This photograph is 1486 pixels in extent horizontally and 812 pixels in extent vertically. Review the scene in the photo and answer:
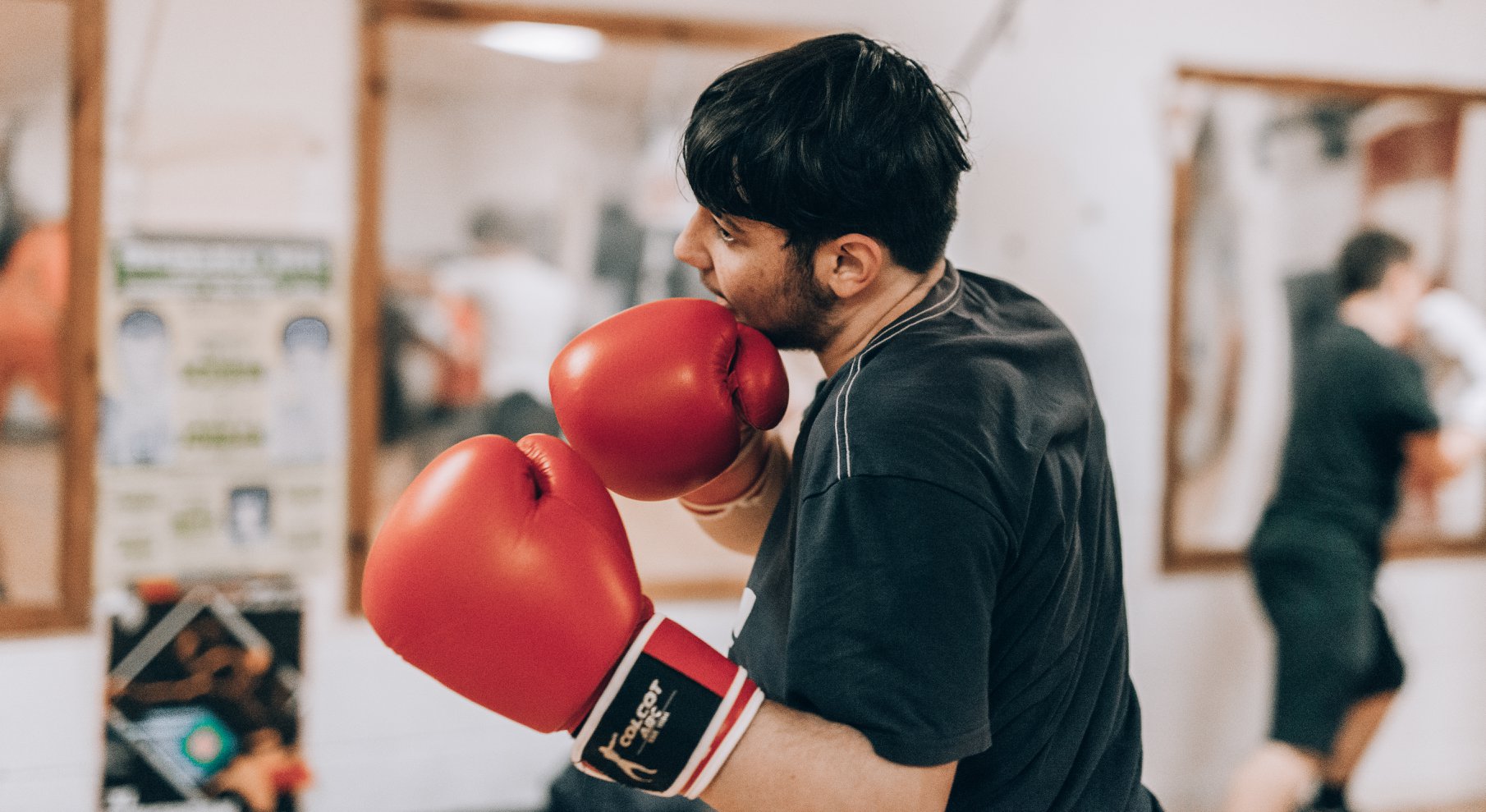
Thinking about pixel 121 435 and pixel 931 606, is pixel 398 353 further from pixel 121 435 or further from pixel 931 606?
pixel 931 606

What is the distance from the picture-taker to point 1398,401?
2234mm

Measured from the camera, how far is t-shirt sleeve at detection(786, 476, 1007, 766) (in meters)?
0.76

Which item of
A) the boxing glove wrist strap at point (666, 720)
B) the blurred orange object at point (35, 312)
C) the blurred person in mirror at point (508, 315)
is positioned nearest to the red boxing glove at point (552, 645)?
the boxing glove wrist strap at point (666, 720)

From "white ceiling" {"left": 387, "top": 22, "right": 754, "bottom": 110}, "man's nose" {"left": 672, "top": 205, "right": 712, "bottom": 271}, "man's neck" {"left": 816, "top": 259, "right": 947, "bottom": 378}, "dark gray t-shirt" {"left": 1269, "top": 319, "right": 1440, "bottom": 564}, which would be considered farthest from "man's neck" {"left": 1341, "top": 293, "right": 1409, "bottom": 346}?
"man's nose" {"left": 672, "top": 205, "right": 712, "bottom": 271}

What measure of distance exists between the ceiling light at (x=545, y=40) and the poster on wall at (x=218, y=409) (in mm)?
599

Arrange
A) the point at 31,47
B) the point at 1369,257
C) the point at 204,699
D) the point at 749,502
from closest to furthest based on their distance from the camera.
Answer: the point at 749,502 → the point at 31,47 → the point at 204,699 → the point at 1369,257

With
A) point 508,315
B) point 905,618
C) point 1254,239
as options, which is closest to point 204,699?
point 508,315

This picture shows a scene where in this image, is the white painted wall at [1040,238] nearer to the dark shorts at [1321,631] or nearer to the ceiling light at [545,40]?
the ceiling light at [545,40]

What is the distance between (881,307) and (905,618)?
0.37 m

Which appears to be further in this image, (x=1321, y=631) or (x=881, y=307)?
(x=1321, y=631)

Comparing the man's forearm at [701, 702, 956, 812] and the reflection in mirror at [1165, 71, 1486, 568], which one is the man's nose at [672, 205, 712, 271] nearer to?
the man's forearm at [701, 702, 956, 812]

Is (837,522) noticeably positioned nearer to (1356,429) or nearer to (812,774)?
(812,774)

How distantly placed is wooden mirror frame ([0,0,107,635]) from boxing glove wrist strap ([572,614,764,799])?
1704 mm

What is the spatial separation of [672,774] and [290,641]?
5.35 ft
